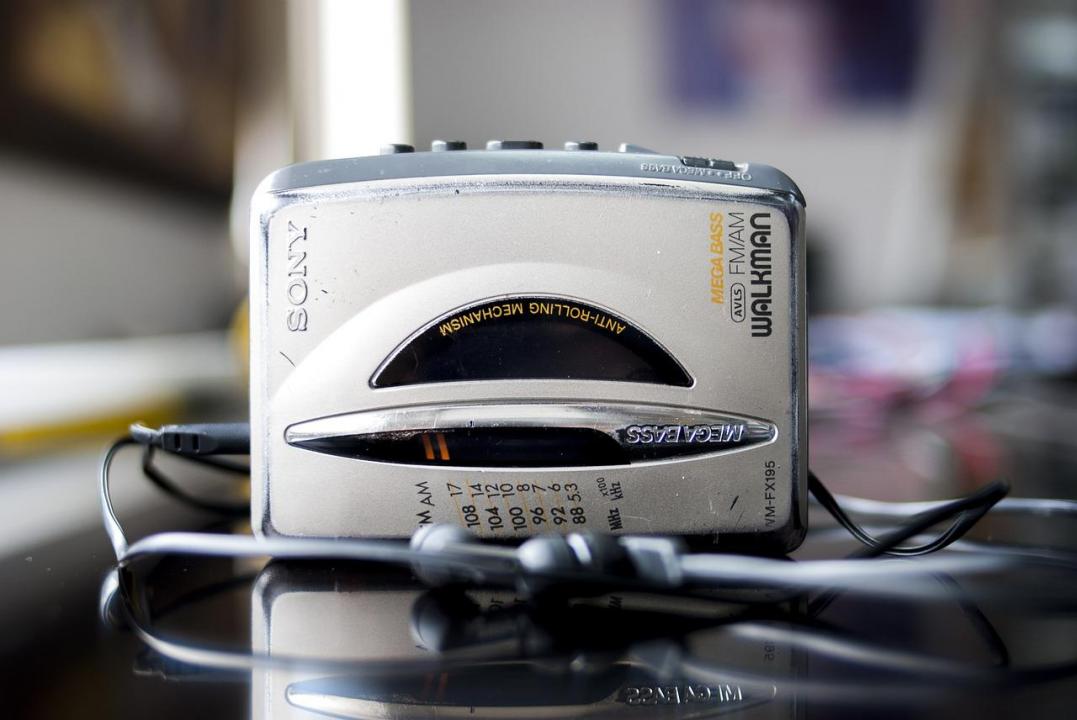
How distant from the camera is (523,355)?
0.44 m

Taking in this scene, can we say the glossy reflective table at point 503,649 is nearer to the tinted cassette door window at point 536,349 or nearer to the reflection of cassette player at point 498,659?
the reflection of cassette player at point 498,659

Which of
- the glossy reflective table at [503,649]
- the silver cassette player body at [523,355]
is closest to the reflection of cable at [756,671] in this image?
the glossy reflective table at [503,649]

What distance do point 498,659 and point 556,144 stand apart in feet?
8.21

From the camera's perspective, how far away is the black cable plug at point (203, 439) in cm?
50

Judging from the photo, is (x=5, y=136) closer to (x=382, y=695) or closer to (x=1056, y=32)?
(x=382, y=695)

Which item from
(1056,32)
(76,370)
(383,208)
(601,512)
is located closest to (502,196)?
(383,208)

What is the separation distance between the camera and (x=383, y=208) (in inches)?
17.1

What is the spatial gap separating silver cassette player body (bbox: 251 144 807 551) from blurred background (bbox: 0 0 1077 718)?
142 mm

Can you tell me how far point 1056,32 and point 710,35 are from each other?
0.98 metres

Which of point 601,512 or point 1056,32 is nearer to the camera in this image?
point 601,512

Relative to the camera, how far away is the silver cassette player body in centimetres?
43

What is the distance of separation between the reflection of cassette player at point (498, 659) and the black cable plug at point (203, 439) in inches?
5.9

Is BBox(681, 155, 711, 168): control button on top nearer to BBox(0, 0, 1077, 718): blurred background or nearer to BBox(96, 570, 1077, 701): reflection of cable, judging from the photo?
BBox(96, 570, 1077, 701): reflection of cable

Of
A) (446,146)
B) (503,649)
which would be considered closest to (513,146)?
(446,146)
